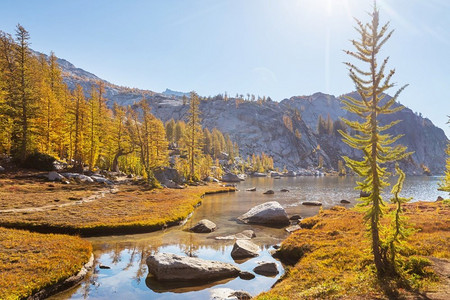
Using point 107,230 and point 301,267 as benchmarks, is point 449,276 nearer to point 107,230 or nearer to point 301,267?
point 301,267

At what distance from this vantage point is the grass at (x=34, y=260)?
12828 mm

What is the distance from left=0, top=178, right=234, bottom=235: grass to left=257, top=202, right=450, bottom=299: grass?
14769 millimetres

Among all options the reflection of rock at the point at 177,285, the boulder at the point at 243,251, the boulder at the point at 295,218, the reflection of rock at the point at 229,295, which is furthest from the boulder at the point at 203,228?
the reflection of rock at the point at 229,295

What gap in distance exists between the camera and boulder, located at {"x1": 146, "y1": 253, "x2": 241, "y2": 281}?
15898 mm

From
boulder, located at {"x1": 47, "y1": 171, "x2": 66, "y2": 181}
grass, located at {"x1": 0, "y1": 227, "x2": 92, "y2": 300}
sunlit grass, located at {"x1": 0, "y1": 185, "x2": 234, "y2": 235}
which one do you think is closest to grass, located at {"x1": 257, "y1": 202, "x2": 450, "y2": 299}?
grass, located at {"x1": 0, "y1": 227, "x2": 92, "y2": 300}

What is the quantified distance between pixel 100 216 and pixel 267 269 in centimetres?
1946

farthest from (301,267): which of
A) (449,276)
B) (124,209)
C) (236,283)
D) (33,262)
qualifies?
(124,209)

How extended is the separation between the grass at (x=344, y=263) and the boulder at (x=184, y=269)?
3694 mm

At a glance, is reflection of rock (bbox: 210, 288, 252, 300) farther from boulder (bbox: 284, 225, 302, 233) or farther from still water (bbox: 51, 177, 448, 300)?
boulder (bbox: 284, 225, 302, 233)

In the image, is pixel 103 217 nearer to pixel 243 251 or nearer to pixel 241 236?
pixel 241 236

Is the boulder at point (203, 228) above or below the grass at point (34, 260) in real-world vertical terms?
below

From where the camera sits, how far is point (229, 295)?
13781 millimetres

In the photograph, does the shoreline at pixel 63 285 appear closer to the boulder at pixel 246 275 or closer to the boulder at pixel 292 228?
the boulder at pixel 246 275

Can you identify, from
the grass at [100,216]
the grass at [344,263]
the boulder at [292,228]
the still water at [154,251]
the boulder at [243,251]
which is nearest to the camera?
the grass at [344,263]
